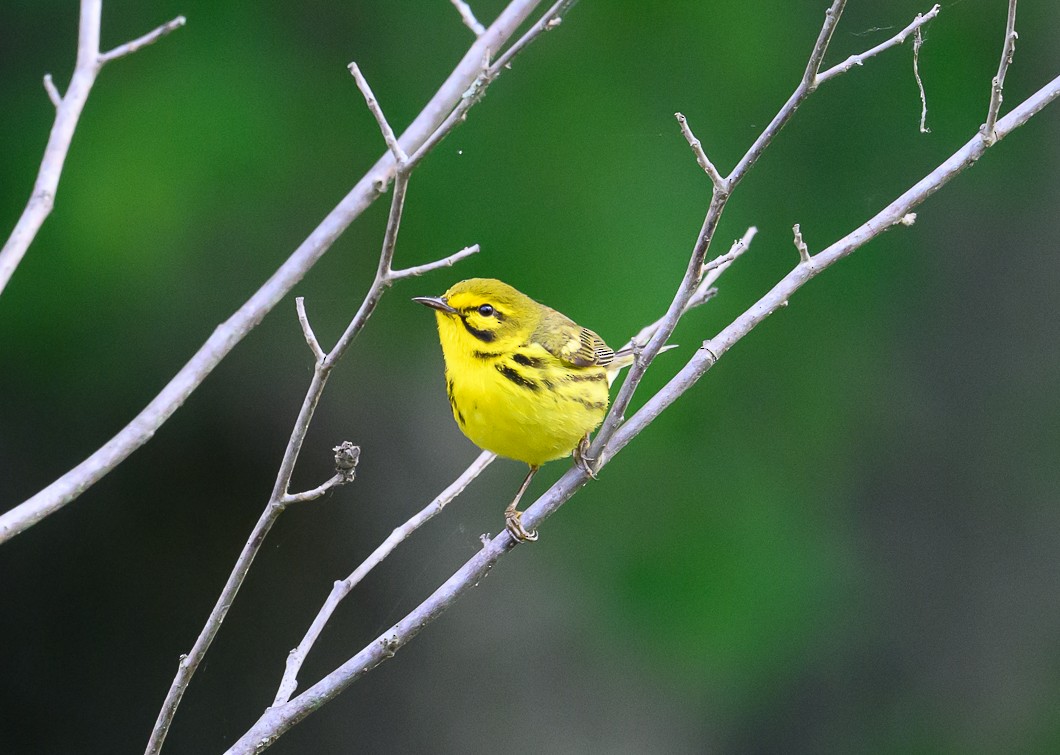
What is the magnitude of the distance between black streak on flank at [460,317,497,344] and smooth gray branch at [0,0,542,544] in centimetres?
147

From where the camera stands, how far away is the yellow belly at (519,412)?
133 inches

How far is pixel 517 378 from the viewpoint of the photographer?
3459 mm

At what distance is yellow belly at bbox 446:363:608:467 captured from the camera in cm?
338

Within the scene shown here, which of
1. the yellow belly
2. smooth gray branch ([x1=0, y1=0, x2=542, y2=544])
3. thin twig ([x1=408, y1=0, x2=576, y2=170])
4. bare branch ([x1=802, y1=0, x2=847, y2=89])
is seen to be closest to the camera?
smooth gray branch ([x1=0, y1=0, x2=542, y2=544])

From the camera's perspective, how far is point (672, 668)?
6.30 meters

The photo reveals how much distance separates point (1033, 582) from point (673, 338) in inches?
132

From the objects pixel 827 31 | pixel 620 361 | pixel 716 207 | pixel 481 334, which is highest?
pixel 827 31

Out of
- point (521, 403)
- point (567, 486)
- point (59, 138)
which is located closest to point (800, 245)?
point (567, 486)

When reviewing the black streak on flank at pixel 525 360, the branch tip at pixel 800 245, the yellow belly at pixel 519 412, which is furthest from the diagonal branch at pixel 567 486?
the black streak on flank at pixel 525 360

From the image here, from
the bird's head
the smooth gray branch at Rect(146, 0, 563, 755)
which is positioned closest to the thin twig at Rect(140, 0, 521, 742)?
the smooth gray branch at Rect(146, 0, 563, 755)

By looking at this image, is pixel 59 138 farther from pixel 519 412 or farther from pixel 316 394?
pixel 519 412

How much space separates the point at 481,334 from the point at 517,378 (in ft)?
0.64

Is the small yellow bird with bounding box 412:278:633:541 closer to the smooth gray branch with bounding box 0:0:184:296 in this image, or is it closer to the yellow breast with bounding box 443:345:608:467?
the yellow breast with bounding box 443:345:608:467

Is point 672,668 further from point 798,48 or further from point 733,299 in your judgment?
point 798,48
